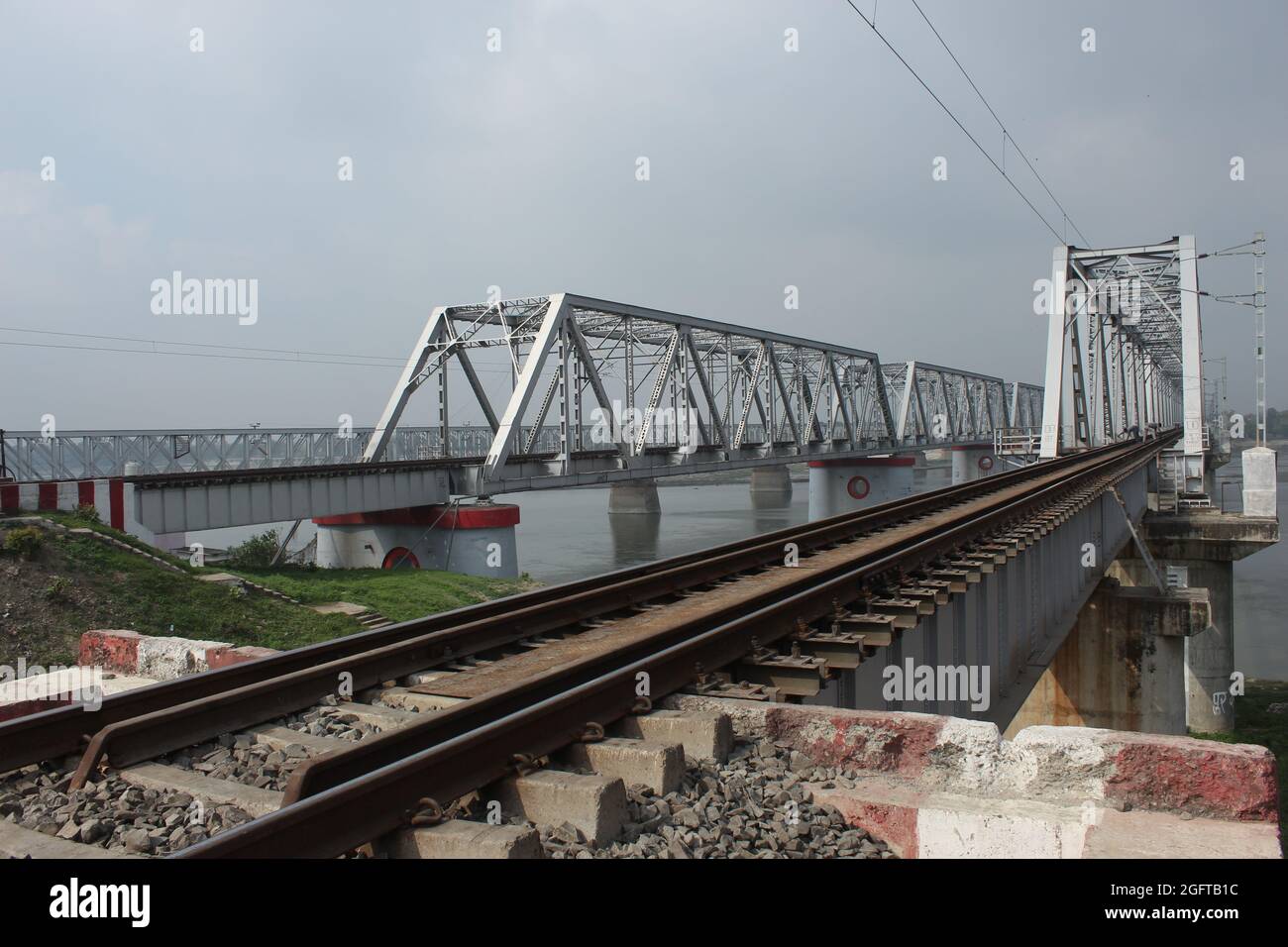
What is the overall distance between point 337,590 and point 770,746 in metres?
14.5

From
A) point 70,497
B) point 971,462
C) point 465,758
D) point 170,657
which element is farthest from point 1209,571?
point 971,462

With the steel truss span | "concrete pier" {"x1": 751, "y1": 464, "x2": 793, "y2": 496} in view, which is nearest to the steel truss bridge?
the steel truss span

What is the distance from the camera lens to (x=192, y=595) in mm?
13328

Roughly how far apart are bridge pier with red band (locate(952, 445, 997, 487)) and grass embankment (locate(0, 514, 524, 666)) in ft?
298

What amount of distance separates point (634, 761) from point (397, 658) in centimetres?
240

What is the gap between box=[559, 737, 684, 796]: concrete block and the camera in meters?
4.11

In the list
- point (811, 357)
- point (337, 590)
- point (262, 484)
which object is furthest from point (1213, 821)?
point (811, 357)

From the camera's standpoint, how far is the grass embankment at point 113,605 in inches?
438

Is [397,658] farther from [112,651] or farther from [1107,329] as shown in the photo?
[1107,329]

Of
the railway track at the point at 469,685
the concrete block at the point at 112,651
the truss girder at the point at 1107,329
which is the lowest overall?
the concrete block at the point at 112,651

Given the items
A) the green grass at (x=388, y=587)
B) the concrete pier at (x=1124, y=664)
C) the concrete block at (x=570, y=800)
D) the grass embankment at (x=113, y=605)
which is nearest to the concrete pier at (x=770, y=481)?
the concrete pier at (x=1124, y=664)

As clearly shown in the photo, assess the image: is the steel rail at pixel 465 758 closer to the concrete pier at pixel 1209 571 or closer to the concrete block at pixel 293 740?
the concrete block at pixel 293 740

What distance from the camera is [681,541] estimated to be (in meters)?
53.0

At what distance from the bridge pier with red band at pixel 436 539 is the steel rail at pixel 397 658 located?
53.7 feet
